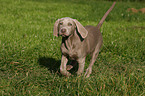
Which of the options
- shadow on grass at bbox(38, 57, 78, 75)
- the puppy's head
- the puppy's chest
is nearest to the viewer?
the puppy's head

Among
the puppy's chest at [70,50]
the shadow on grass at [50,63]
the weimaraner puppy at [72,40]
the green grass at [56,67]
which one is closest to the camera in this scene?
the green grass at [56,67]

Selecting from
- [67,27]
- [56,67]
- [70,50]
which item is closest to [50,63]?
[56,67]

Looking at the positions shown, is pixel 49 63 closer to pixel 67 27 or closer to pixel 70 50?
pixel 70 50

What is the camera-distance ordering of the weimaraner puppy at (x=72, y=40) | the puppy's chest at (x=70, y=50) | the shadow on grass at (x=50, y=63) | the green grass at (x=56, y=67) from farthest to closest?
1. the shadow on grass at (x=50, y=63)
2. the puppy's chest at (x=70, y=50)
3. the weimaraner puppy at (x=72, y=40)
4. the green grass at (x=56, y=67)

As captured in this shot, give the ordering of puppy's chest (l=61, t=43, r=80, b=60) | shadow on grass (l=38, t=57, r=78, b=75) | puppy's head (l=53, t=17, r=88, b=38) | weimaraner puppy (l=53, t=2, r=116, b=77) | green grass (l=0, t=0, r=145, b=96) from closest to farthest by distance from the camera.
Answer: green grass (l=0, t=0, r=145, b=96), puppy's head (l=53, t=17, r=88, b=38), weimaraner puppy (l=53, t=2, r=116, b=77), puppy's chest (l=61, t=43, r=80, b=60), shadow on grass (l=38, t=57, r=78, b=75)

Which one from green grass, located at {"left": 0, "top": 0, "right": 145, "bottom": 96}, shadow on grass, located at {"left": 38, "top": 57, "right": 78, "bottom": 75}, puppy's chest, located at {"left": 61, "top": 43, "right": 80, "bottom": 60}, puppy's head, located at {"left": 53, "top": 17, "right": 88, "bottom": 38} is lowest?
shadow on grass, located at {"left": 38, "top": 57, "right": 78, "bottom": 75}

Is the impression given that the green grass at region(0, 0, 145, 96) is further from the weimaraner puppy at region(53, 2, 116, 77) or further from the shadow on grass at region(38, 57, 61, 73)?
the weimaraner puppy at region(53, 2, 116, 77)

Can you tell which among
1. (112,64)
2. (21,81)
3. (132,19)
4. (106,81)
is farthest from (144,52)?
(132,19)

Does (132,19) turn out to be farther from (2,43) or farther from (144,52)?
(2,43)

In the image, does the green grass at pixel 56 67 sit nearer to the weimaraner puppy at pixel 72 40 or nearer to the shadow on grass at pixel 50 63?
the shadow on grass at pixel 50 63

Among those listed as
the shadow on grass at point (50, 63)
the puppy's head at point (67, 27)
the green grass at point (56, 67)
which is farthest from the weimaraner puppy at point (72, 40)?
the shadow on grass at point (50, 63)

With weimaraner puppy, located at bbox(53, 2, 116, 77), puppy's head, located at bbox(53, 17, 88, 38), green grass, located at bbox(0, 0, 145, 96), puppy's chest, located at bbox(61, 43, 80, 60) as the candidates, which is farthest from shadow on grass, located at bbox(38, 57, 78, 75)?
puppy's head, located at bbox(53, 17, 88, 38)

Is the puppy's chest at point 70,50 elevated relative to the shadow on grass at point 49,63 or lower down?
elevated

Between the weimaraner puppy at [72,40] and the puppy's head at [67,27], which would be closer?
the puppy's head at [67,27]
